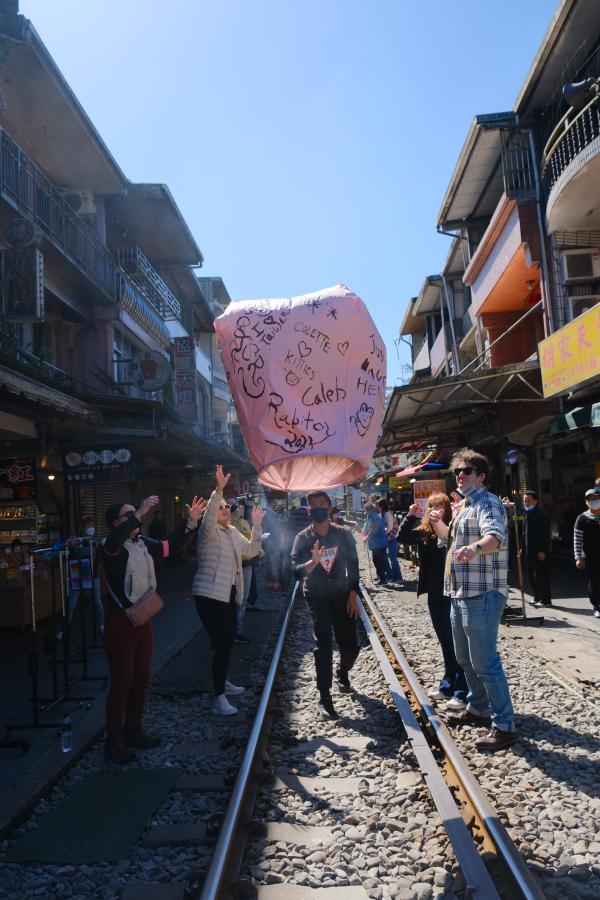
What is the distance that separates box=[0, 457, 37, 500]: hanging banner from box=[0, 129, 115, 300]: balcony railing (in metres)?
4.42

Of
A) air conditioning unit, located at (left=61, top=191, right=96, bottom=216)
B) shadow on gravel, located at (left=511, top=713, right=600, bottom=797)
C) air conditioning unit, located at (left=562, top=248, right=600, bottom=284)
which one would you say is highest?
air conditioning unit, located at (left=61, top=191, right=96, bottom=216)

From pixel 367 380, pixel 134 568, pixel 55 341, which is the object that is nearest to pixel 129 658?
pixel 134 568

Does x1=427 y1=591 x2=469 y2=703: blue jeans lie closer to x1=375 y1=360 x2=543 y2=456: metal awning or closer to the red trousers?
the red trousers

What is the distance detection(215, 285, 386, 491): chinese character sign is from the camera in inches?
153

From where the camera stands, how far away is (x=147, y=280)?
19641 mm

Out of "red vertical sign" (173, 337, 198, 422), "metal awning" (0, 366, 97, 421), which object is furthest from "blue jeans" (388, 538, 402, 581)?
"metal awning" (0, 366, 97, 421)

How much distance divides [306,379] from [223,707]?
12.1 ft

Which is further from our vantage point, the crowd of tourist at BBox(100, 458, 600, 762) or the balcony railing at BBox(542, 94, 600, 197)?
the balcony railing at BBox(542, 94, 600, 197)

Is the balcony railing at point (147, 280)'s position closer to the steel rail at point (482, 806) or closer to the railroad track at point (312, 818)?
the railroad track at point (312, 818)

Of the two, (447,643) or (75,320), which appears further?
(75,320)

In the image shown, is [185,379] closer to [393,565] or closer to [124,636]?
[393,565]

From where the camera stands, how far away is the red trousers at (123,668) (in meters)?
5.17

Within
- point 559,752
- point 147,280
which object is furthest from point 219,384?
point 559,752

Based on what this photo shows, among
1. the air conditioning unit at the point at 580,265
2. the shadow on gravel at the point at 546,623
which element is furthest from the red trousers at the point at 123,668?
the air conditioning unit at the point at 580,265
